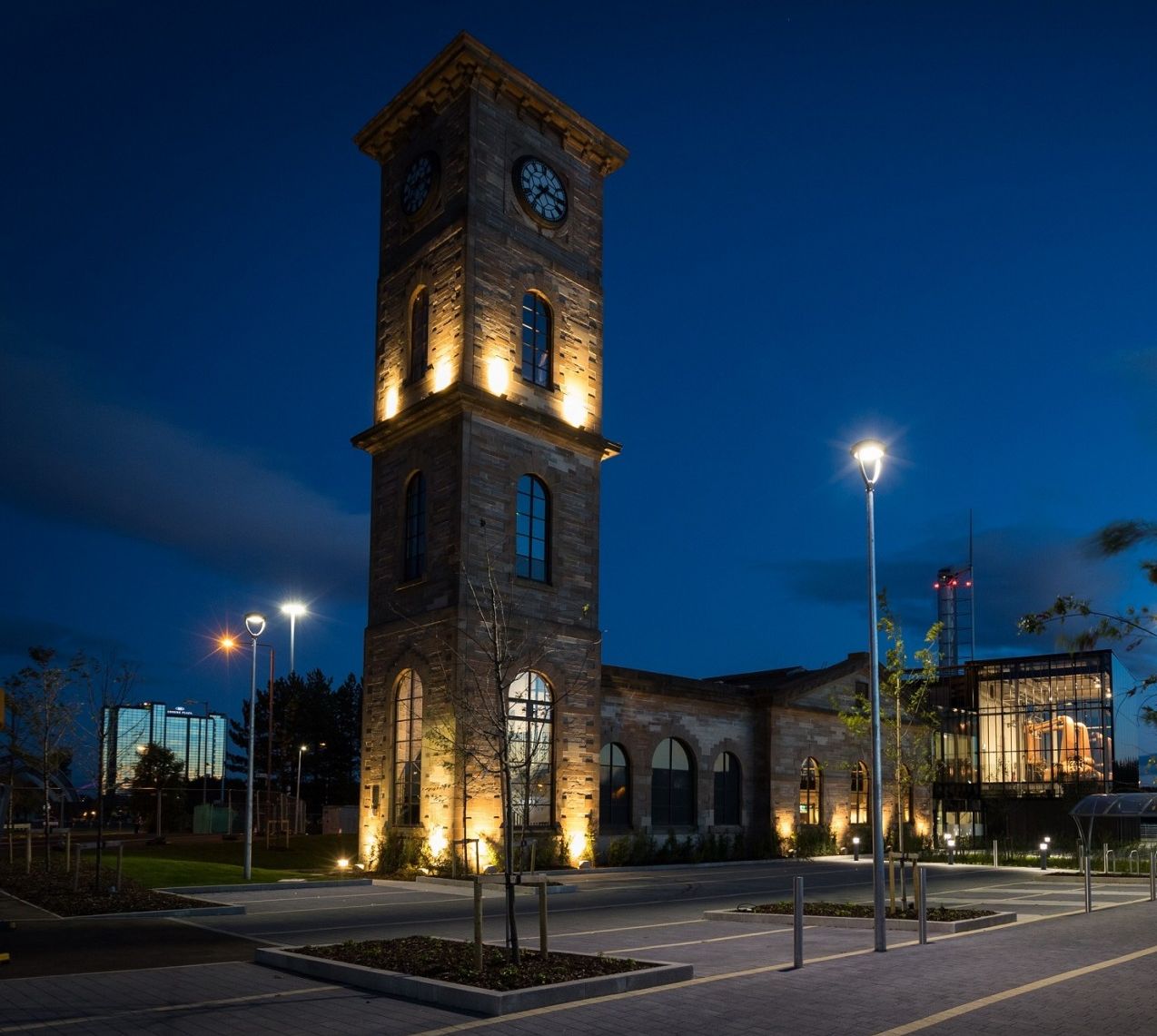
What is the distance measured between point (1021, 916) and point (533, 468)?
18114mm

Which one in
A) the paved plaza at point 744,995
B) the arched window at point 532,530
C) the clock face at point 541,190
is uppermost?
the clock face at point 541,190

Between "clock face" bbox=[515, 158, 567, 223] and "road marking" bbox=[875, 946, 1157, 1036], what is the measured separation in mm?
26803

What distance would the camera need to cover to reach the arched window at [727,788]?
127ft

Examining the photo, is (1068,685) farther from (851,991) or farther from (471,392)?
(851,991)

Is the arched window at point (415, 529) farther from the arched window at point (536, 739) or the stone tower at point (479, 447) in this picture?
the arched window at point (536, 739)

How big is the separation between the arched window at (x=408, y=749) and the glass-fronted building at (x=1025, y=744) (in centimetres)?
3335

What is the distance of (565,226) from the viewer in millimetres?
36469

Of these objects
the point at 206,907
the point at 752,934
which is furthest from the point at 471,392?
the point at 752,934

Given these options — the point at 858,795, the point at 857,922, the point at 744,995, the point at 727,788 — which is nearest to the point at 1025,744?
the point at 858,795

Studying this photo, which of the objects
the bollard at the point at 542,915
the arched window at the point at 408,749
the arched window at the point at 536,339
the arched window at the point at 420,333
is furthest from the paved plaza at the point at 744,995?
the arched window at the point at 420,333

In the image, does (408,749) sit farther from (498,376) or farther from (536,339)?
(536,339)

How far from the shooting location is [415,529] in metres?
33.3

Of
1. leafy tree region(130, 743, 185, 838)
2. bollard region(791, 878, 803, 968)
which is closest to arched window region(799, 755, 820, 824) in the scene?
bollard region(791, 878, 803, 968)

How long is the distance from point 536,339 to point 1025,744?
125 ft
